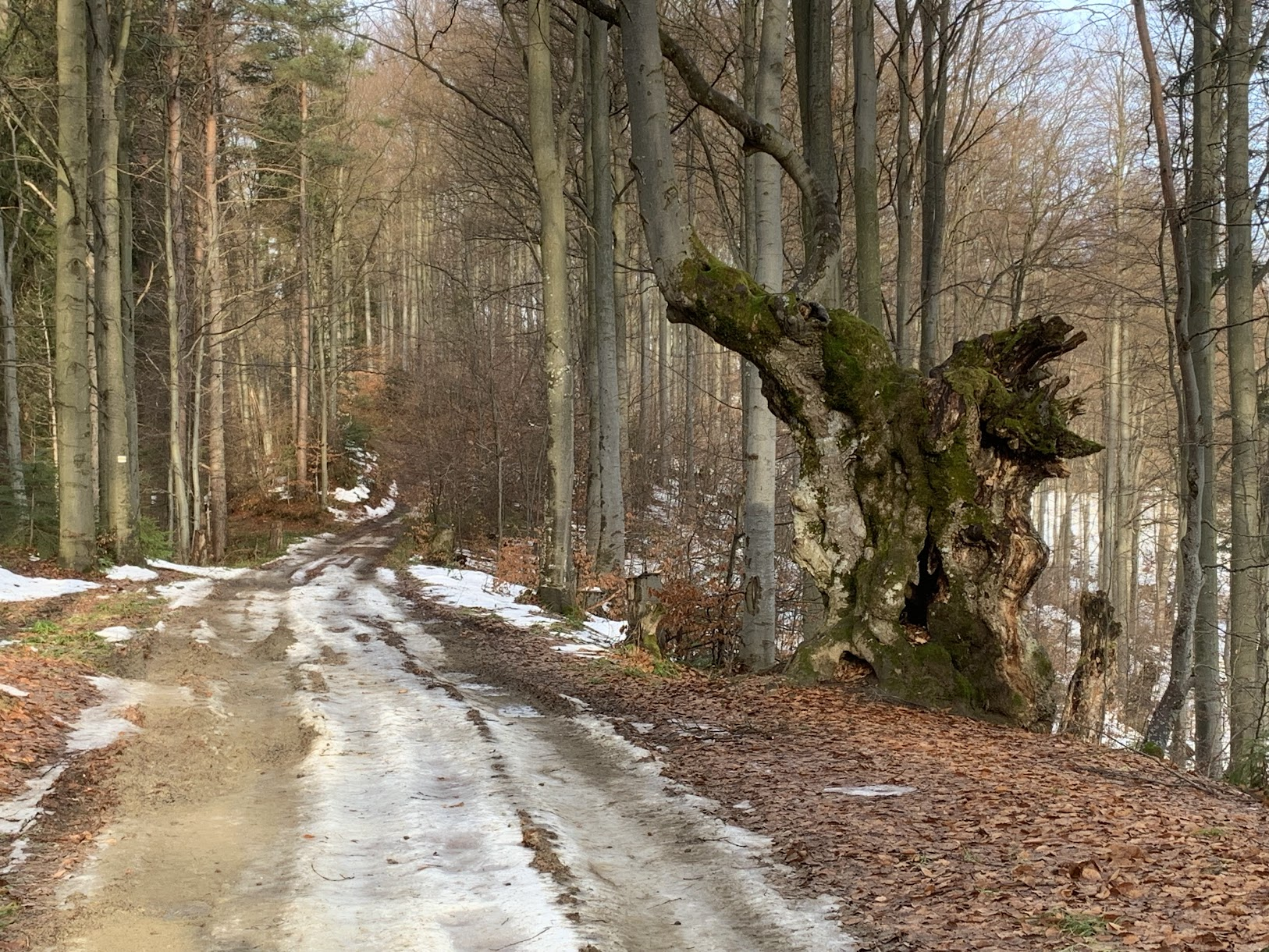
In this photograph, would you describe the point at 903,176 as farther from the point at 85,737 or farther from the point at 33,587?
the point at 33,587

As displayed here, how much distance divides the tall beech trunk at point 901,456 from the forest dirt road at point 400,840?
8.97 ft

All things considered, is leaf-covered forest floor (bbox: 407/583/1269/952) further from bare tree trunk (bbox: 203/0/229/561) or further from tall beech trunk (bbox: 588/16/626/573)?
bare tree trunk (bbox: 203/0/229/561)

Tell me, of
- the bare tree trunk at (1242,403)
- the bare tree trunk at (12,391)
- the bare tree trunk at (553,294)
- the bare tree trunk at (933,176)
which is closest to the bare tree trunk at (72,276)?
the bare tree trunk at (12,391)

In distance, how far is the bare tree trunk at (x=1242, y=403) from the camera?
11.1 m

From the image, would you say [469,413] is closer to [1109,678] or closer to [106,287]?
[106,287]

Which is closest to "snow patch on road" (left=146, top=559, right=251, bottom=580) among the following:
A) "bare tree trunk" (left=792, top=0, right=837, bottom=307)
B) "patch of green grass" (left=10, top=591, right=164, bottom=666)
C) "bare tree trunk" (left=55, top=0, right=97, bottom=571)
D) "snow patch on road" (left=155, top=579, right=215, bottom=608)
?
"snow patch on road" (left=155, top=579, right=215, bottom=608)

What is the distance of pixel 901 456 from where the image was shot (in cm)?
745

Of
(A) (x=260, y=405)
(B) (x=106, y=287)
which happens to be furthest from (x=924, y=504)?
(A) (x=260, y=405)

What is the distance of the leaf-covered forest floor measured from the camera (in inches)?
132

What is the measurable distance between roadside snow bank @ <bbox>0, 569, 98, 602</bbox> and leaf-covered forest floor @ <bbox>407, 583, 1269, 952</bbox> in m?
8.78

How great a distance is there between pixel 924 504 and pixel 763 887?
4238 mm

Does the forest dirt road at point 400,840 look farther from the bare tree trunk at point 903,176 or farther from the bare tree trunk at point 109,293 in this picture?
the bare tree trunk at point 109,293

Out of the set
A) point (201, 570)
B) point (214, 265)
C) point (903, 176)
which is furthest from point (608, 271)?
point (214, 265)

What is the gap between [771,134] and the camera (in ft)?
27.2
